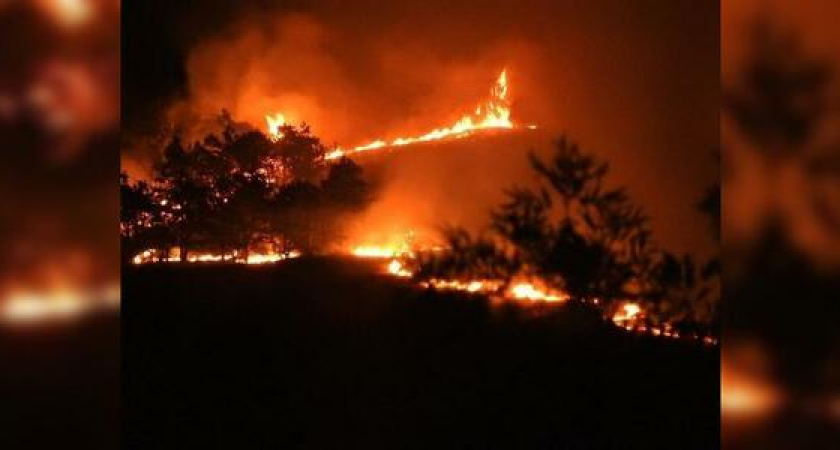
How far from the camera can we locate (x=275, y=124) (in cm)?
260

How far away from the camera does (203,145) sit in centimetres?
263

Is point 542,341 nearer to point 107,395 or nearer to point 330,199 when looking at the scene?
point 330,199

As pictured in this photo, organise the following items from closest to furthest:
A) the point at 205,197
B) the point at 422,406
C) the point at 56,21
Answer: the point at 56,21 → the point at 422,406 → the point at 205,197

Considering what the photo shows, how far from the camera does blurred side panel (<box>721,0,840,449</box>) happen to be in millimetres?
2357

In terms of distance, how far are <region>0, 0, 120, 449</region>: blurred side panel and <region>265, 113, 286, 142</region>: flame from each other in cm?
52

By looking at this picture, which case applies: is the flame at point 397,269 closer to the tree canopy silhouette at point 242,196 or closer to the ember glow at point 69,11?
the tree canopy silhouette at point 242,196

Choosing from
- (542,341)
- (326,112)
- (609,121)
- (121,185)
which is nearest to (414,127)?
(326,112)

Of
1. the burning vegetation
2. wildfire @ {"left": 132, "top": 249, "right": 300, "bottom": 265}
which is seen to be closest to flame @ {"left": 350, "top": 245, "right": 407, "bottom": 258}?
the burning vegetation

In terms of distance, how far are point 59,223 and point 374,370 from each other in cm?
117

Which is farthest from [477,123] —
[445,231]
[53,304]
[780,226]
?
[53,304]

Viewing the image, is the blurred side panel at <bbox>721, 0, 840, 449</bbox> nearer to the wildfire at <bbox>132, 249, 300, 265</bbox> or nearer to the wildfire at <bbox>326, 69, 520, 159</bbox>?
the wildfire at <bbox>326, 69, 520, 159</bbox>

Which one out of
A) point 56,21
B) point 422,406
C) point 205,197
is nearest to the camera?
point 56,21

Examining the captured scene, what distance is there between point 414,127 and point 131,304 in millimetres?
1238

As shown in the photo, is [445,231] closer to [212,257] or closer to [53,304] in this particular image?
[212,257]
